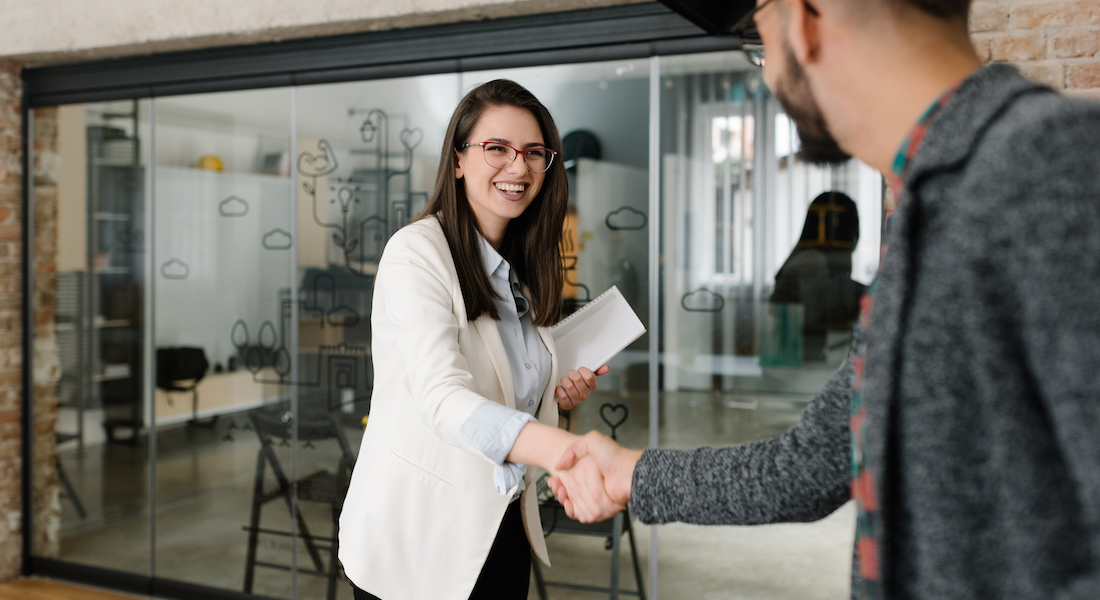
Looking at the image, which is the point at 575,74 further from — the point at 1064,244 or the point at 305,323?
the point at 1064,244

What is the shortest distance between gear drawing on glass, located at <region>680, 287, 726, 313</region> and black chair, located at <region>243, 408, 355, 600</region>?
4.70 feet

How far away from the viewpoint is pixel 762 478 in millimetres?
1042

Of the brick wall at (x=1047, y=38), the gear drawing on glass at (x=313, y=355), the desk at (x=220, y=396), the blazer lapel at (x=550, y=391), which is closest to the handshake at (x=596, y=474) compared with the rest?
the blazer lapel at (x=550, y=391)

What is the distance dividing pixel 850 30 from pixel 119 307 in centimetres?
339

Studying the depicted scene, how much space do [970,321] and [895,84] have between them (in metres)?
0.27

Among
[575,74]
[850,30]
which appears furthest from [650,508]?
[575,74]

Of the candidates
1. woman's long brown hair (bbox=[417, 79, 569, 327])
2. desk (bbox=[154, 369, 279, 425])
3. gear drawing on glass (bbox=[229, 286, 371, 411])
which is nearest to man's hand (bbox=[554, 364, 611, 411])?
woman's long brown hair (bbox=[417, 79, 569, 327])

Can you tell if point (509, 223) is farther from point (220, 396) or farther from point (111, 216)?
point (111, 216)

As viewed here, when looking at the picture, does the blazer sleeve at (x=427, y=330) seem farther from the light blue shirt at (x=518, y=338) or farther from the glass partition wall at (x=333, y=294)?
the glass partition wall at (x=333, y=294)

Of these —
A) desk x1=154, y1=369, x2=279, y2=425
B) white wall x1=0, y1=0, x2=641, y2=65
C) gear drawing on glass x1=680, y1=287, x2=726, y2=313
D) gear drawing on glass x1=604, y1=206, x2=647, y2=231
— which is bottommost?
desk x1=154, y1=369, x2=279, y2=425

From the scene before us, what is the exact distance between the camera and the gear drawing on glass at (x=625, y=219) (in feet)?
8.30

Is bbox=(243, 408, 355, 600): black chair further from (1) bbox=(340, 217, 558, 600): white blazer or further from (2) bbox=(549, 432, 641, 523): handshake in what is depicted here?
(2) bbox=(549, 432, 641, 523): handshake

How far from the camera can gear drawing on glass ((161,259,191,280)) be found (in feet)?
10.3

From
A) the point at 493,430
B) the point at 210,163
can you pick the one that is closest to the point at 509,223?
the point at 493,430
